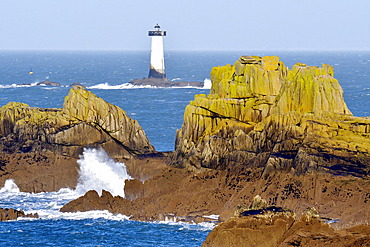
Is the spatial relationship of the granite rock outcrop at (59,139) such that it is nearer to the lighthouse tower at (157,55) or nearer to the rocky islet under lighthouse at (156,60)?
the rocky islet under lighthouse at (156,60)

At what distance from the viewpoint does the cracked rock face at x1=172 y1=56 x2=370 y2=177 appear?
169 ft

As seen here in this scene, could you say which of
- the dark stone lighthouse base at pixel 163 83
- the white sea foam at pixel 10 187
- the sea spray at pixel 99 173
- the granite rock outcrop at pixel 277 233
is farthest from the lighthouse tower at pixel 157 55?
the granite rock outcrop at pixel 277 233

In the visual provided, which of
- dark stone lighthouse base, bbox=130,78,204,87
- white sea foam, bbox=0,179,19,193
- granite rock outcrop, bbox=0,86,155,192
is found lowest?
dark stone lighthouse base, bbox=130,78,204,87

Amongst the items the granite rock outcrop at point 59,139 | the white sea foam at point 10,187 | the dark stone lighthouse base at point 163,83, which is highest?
the granite rock outcrop at point 59,139

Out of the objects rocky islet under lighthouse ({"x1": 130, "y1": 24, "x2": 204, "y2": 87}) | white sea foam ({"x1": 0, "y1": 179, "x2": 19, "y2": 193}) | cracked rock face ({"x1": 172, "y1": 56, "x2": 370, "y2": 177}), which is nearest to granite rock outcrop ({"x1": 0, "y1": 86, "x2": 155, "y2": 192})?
white sea foam ({"x1": 0, "y1": 179, "x2": 19, "y2": 193})

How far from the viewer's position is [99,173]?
212 ft

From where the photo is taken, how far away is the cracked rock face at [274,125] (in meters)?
51.4

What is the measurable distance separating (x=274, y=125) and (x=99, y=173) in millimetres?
16659

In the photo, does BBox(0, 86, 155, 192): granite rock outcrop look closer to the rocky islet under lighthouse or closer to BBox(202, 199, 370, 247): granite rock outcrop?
BBox(202, 199, 370, 247): granite rock outcrop

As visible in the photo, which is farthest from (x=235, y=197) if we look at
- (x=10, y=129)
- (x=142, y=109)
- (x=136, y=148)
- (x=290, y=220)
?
(x=142, y=109)

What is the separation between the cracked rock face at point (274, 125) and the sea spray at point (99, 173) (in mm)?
5959

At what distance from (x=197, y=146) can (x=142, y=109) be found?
65.5 meters

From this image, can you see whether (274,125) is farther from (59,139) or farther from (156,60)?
(156,60)

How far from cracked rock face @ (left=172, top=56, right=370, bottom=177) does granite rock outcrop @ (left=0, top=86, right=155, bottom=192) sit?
7725 millimetres
